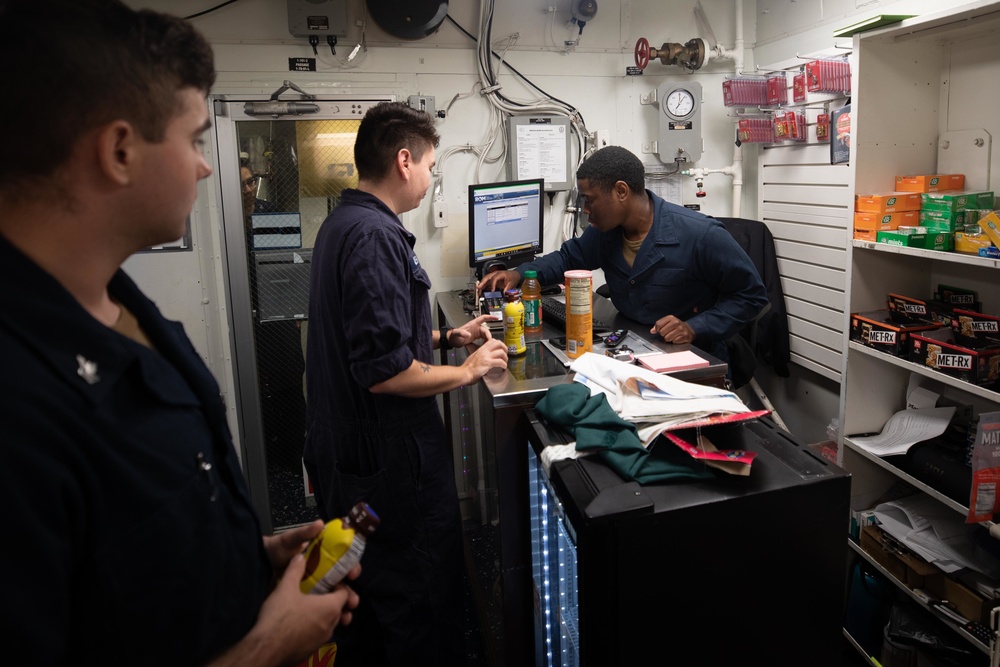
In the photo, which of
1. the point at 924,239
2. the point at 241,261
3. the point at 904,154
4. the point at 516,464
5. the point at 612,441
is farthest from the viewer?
the point at 241,261

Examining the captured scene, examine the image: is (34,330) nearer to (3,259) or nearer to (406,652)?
(3,259)

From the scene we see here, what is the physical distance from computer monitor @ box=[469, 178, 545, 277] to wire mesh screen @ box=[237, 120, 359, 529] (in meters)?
0.82

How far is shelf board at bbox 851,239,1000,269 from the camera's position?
1.96 m

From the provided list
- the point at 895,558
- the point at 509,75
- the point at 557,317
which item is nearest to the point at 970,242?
the point at 895,558

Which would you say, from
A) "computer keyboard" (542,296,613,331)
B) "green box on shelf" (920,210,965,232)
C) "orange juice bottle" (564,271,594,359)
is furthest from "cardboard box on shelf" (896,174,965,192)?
"orange juice bottle" (564,271,594,359)

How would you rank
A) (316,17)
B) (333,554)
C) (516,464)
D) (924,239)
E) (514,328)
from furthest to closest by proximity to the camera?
(316,17), (924,239), (514,328), (516,464), (333,554)

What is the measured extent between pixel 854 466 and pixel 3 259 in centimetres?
273

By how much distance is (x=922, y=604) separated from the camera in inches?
86.0

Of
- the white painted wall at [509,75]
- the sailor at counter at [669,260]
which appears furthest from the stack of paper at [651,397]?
the white painted wall at [509,75]

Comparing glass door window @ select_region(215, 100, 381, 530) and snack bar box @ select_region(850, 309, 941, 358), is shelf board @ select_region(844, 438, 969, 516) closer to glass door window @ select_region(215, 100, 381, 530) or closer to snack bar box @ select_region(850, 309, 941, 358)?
Result: snack bar box @ select_region(850, 309, 941, 358)

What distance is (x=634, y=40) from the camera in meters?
3.64

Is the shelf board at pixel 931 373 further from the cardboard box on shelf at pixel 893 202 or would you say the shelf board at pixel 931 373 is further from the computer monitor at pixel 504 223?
the computer monitor at pixel 504 223

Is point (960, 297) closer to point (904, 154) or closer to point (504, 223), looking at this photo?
point (904, 154)

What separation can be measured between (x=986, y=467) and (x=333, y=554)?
188 cm
